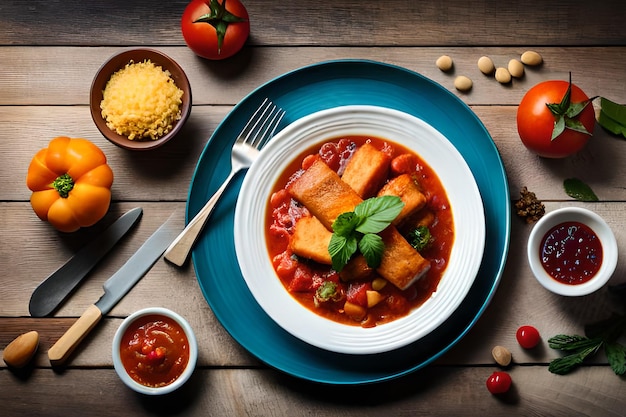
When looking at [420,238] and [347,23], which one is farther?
[347,23]

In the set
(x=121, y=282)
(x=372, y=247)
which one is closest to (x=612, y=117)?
(x=372, y=247)

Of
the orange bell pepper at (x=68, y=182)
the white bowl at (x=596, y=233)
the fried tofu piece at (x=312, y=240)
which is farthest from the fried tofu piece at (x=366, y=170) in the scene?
the orange bell pepper at (x=68, y=182)

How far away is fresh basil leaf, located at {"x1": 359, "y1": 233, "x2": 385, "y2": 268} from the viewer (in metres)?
3.32

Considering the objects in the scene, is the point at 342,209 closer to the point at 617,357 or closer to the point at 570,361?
the point at 570,361

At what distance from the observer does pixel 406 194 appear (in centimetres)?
346

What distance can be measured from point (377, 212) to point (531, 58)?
146 cm

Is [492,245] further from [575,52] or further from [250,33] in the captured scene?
[250,33]

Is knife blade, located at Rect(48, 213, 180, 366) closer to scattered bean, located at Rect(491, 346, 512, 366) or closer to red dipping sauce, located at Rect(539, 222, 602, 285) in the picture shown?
scattered bean, located at Rect(491, 346, 512, 366)

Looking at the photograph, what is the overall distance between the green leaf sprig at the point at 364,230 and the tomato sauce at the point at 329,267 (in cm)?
25

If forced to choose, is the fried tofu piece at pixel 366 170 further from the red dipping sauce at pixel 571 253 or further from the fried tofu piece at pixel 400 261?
the red dipping sauce at pixel 571 253

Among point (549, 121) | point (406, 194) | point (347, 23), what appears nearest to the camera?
point (406, 194)

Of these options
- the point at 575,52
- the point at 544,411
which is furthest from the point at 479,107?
the point at 544,411

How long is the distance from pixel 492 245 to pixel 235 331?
5.09ft

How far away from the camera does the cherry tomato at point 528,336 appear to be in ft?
12.3
